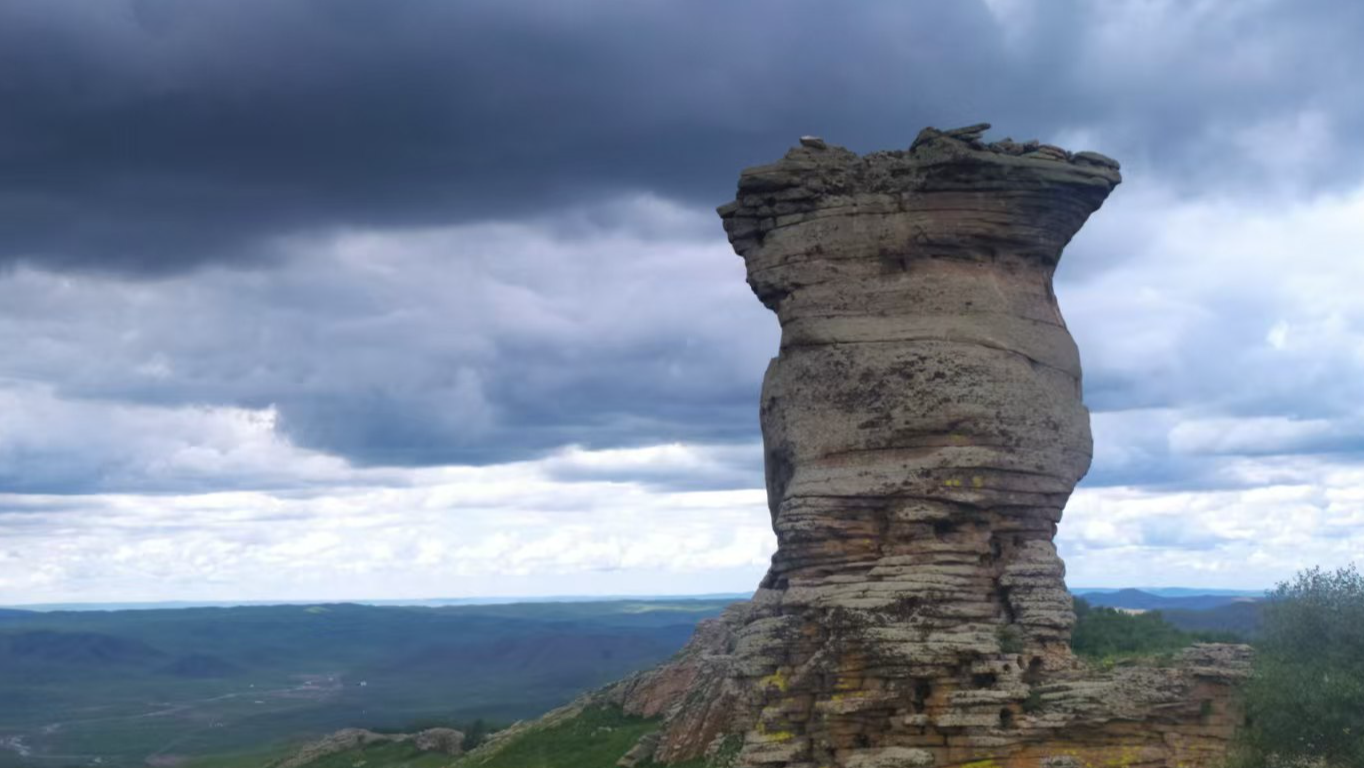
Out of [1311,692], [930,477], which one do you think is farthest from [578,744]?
[1311,692]

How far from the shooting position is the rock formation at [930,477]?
139 feet

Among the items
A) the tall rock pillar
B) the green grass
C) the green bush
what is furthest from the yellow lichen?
the green grass

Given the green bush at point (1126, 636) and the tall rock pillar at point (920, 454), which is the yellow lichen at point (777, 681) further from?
the green bush at point (1126, 636)

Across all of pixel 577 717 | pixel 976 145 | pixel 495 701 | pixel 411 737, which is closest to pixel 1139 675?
pixel 976 145

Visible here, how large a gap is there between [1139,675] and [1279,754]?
3.80 metres

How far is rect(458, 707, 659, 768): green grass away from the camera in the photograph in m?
60.9

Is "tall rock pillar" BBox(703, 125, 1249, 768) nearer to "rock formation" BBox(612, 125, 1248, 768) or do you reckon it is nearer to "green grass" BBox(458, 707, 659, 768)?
"rock formation" BBox(612, 125, 1248, 768)

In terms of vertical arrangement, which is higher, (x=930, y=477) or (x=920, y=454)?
(x=920, y=454)

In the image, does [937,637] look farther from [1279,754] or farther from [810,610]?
[1279,754]

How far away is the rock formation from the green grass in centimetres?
1371

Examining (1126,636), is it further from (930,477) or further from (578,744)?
(578,744)

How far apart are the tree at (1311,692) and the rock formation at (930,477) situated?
3.08ft

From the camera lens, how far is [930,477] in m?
44.6

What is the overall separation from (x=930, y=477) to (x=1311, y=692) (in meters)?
10.9
